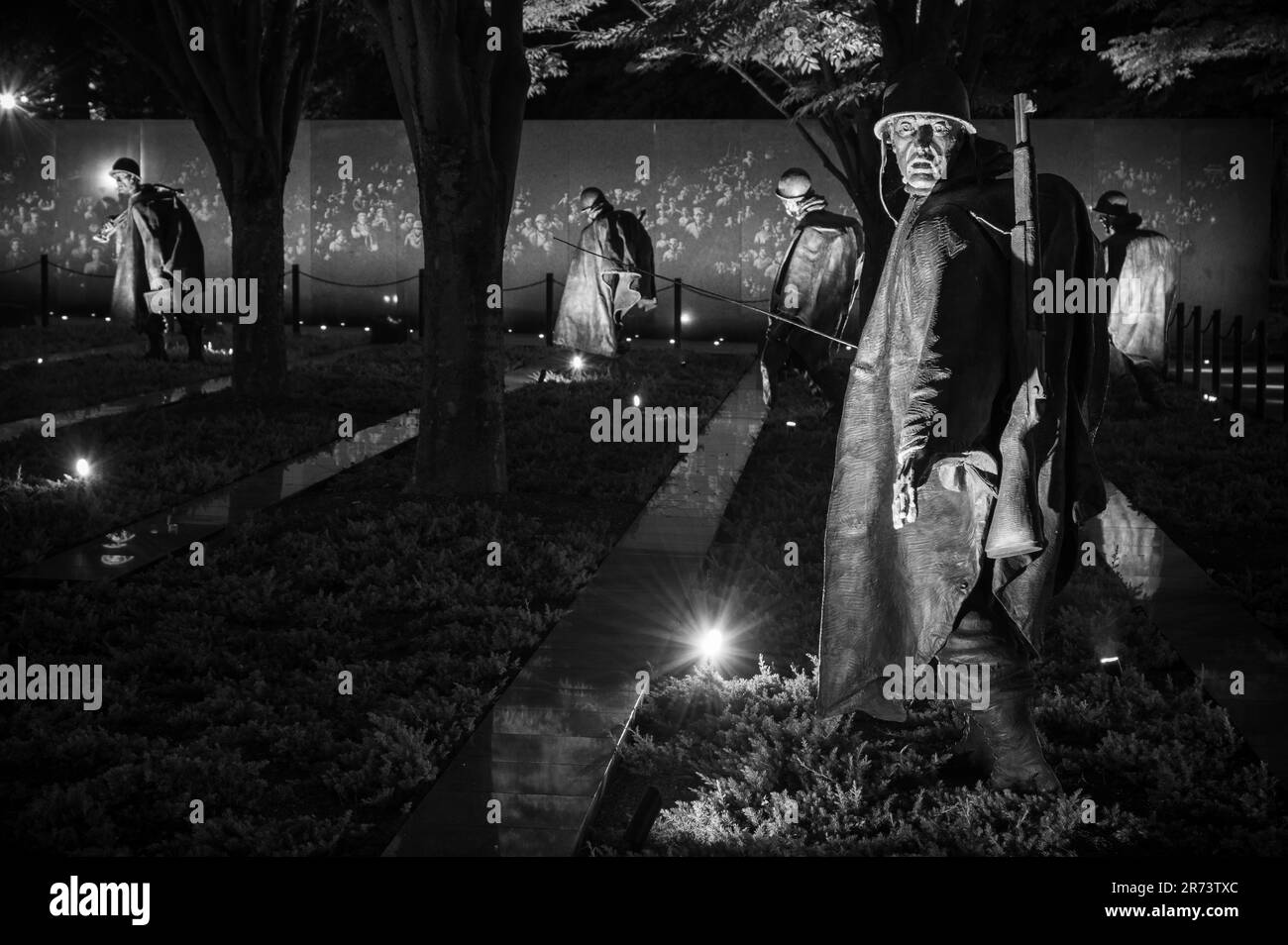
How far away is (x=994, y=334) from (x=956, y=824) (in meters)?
1.47

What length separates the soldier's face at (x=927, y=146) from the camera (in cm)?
471

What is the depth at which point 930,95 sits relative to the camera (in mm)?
4609

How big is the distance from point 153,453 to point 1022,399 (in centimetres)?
822

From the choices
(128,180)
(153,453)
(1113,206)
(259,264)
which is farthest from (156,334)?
(1113,206)

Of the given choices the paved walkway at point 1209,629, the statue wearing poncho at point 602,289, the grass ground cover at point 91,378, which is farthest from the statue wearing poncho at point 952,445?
the statue wearing poncho at point 602,289

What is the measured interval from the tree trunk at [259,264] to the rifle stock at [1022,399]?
10646mm

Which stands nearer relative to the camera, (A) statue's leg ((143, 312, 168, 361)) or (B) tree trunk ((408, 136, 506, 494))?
(B) tree trunk ((408, 136, 506, 494))

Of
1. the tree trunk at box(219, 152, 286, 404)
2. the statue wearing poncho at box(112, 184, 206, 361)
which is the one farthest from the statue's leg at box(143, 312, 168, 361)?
the tree trunk at box(219, 152, 286, 404)

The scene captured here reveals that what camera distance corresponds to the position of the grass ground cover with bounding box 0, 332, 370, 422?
1430cm

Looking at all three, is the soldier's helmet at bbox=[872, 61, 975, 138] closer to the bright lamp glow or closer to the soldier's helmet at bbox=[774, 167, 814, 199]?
the bright lamp glow

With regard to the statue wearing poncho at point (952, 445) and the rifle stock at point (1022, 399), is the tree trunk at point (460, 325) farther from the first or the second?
the rifle stock at point (1022, 399)

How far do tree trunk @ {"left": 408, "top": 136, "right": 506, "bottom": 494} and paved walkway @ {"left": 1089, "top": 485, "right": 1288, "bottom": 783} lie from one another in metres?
3.90

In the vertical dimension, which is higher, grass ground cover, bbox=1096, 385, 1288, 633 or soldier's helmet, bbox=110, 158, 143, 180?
soldier's helmet, bbox=110, 158, 143, 180
